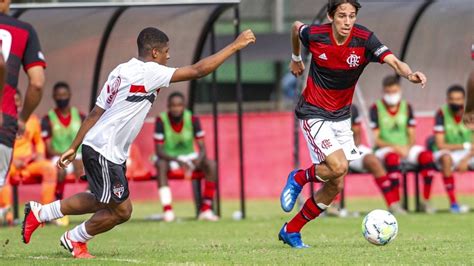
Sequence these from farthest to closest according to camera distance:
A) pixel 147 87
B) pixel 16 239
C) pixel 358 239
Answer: pixel 16 239, pixel 358 239, pixel 147 87

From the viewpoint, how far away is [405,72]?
9.72 meters

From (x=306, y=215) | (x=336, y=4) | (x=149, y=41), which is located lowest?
(x=306, y=215)

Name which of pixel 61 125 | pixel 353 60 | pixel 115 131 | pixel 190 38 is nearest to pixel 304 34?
pixel 353 60

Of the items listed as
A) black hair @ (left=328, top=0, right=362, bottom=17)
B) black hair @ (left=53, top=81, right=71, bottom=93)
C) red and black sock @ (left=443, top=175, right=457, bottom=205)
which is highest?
black hair @ (left=328, top=0, right=362, bottom=17)

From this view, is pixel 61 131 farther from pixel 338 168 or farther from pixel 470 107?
pixel 470 107

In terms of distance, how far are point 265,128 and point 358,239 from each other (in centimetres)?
1063

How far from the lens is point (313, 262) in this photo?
8.95 meters

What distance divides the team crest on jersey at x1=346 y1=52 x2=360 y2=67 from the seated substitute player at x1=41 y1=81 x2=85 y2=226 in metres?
6.39

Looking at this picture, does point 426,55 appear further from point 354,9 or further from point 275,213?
point 354,9

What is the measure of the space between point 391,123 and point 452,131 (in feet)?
3.20

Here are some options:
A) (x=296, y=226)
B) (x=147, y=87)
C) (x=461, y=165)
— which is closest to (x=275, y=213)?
(x=461, y=165)

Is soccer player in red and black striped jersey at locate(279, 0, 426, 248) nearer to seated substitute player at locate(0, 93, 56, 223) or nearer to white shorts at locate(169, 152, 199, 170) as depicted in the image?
white shorts at locate(169, 152, 199, 170)

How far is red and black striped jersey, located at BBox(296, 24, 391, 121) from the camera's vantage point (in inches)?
415

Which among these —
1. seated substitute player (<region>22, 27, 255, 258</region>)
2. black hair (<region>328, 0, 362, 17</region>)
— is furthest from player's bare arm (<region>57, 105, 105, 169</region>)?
black hair (<region>328, 0, 362, 17</region>)
